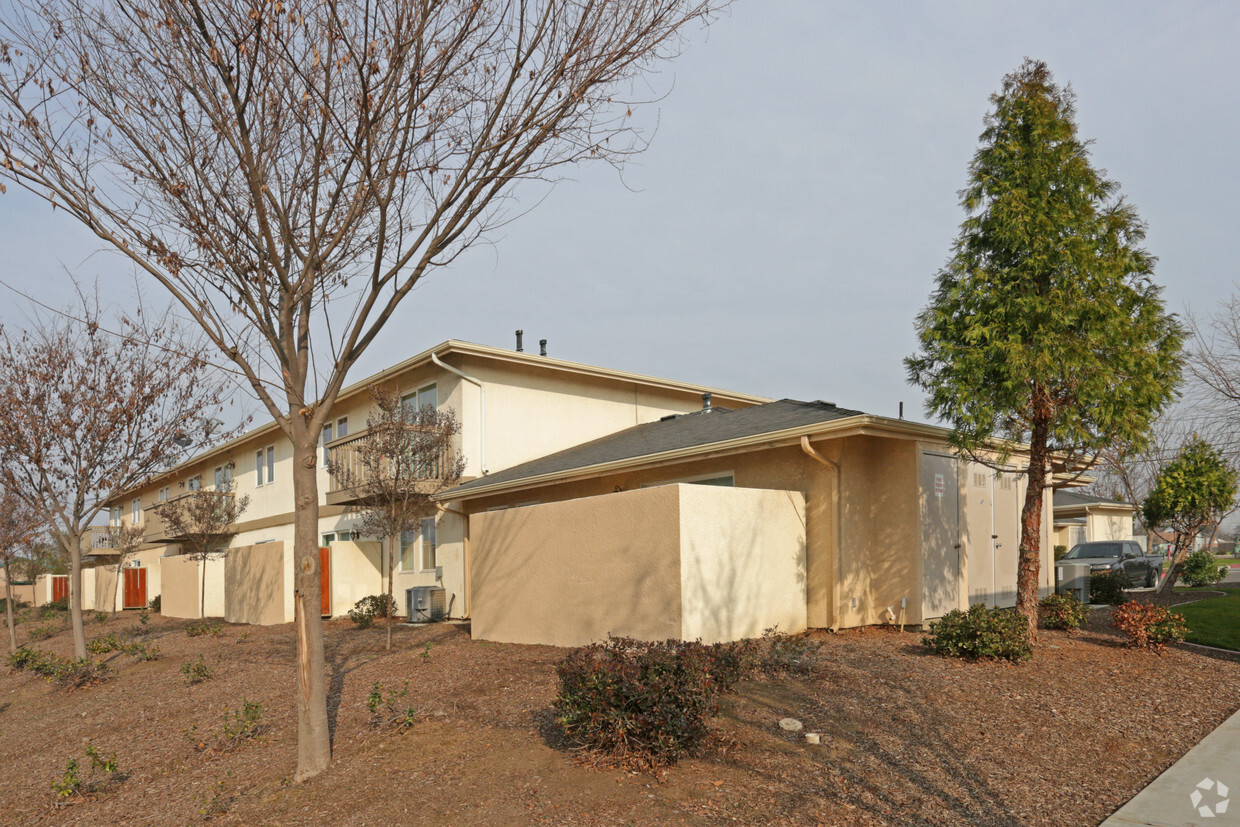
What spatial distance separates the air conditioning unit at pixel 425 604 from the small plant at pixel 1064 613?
11.6 metres

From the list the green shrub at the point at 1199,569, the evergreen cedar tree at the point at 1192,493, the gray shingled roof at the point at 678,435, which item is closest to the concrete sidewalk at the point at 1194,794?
the gray shingled roof at the point at 678,435

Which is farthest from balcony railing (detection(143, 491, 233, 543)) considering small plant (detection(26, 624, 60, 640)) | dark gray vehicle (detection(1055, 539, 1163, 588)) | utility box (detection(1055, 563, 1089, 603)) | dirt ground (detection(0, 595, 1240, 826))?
dark gray vehicle (detection(1055, 539, 1163, 588))

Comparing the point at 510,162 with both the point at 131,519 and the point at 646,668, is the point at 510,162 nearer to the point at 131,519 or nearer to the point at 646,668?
the point at 646,668

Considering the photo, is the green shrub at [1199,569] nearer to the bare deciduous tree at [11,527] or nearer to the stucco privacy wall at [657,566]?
the stucco privacy wall at [657,566]

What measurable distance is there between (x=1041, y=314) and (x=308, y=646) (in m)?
8.34

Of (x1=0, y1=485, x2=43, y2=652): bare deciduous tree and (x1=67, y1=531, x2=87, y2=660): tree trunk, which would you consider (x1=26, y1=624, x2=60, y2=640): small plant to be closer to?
(x1=0, y1=485, x2=43, y2=652): bare deciduous tree

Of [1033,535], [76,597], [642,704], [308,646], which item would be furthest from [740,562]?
[76,597]

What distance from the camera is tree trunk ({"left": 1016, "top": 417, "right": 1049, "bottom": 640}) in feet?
34.4

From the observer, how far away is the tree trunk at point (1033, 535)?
34.4 ft

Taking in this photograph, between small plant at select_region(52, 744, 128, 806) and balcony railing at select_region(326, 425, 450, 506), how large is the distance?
23.6ft

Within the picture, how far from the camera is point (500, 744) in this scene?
711 cm

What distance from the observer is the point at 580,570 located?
12.2m

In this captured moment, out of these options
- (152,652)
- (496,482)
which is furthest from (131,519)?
(496,482)

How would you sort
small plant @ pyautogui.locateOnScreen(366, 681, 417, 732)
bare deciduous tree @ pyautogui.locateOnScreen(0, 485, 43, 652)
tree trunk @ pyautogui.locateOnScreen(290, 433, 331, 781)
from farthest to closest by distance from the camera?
1. bare deciduous tree @ pyautogui.locateOnScreen(0, 485, 43, 652)
2. small plant @ pyautogui.locateOnScreen(366, 681, 417, 732)
3. tree trunk @ pyautogui.locateOnScreen(290, 433, 331, 781)
